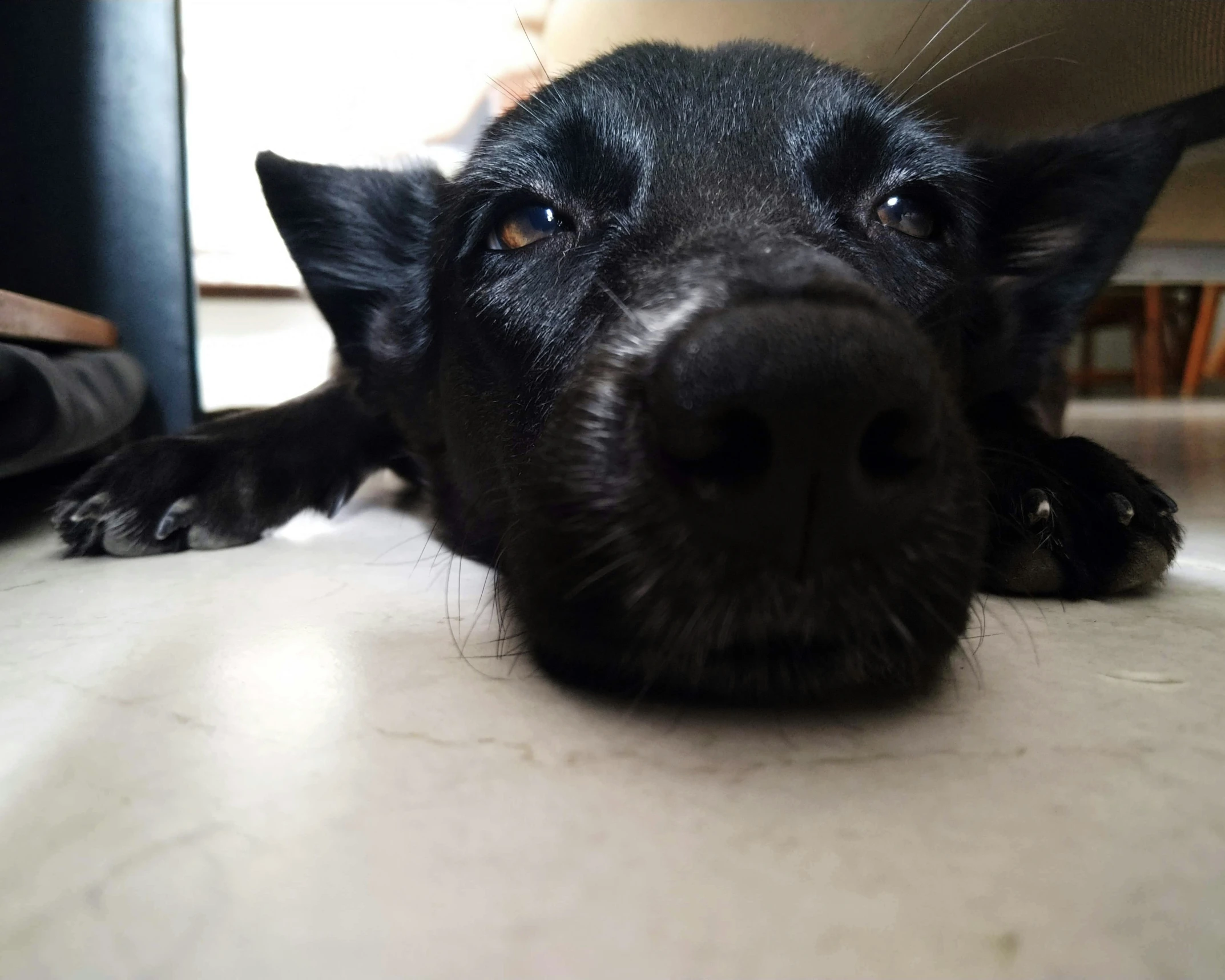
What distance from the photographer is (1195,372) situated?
23.7ft

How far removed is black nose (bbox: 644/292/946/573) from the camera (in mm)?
541

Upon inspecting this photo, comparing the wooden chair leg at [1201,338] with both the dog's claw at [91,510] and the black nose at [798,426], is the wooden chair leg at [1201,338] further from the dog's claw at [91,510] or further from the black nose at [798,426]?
the dog's claw at [91,510]

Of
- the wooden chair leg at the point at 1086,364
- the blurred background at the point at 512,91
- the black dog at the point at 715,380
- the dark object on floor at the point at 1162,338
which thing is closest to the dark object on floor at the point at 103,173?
the blurred background at the point at 512,91

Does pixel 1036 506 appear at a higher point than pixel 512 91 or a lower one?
lower

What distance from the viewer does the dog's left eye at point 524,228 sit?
1135 millimetres

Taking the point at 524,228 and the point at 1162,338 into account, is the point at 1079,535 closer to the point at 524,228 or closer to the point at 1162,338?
the point at 524,228

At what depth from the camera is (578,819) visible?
538 mm

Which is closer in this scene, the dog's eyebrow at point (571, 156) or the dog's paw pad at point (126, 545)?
the dog's eyebrow at point (571, 156)

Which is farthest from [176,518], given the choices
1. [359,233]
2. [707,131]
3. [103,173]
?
[103,173]

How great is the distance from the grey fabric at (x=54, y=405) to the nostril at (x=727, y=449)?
136 centimetres

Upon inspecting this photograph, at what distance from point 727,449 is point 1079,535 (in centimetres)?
75

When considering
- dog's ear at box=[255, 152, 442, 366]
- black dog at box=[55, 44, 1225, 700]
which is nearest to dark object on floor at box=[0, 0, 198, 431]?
Result: black dog at box=[55, 44, 1225, 700]

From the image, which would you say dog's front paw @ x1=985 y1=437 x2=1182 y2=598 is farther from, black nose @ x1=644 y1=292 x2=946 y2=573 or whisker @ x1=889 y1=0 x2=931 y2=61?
whisker @ x1=889 y1=0 x2=931 y2=61

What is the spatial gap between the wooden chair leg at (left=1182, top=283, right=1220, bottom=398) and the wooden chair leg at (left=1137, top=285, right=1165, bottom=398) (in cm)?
23
